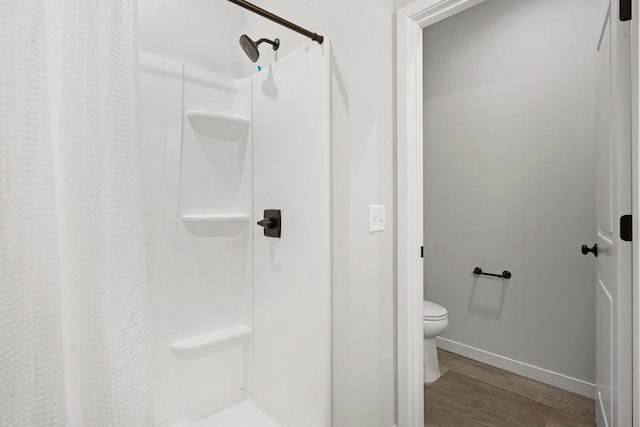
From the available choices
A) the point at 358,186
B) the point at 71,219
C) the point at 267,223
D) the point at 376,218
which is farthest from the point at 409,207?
the point at 71,219

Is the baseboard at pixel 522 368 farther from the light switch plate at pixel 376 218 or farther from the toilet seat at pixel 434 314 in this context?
the light switch plate at pixel 376 218

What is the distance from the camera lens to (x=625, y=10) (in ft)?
3.55

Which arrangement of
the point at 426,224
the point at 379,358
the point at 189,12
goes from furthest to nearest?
the point at 426,224 → the point at 189,12 → the point at 379,358

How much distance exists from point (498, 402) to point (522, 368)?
44 cm

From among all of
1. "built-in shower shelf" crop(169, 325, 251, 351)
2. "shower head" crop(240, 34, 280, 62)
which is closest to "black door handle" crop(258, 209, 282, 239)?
"built-in shower shelf" crop(169, 325, 251, 351)

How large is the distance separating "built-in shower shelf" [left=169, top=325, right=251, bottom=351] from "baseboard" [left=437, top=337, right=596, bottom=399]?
177cm

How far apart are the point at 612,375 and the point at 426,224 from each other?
1709 millimetres

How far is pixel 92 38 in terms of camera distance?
2.03 feet

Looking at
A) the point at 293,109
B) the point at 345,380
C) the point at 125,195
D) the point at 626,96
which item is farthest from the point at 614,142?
the point at 125,195

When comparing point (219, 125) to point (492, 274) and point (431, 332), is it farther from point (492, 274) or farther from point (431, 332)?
point (492, 274)

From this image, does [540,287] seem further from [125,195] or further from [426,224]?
[125,195]

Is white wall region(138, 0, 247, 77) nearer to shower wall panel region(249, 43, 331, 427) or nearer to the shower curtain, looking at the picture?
shower wall panel region(249, 43, 331, 427)

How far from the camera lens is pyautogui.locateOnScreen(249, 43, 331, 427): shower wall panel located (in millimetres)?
1350

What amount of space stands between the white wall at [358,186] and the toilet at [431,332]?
0.72 m
